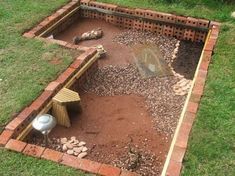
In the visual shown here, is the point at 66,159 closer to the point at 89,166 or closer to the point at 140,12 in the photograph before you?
the point at 89,166

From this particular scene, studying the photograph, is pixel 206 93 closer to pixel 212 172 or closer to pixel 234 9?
pixel 212 172

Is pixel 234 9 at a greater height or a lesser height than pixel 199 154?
greater

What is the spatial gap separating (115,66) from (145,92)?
913 millimetres

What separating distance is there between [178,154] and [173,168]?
215 millimetres

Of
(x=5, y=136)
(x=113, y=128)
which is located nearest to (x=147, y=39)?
(x=113, y=128)

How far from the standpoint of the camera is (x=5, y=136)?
4.41m

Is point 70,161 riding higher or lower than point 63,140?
higher

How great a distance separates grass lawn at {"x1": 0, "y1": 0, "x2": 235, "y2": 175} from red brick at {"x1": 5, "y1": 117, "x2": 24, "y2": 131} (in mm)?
100

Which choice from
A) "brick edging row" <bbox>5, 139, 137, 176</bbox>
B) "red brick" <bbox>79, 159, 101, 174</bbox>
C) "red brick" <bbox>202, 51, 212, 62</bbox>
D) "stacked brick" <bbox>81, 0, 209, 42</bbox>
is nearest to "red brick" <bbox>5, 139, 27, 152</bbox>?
"brick edging row" <bbox>5, 139, 137, 176</bbox>

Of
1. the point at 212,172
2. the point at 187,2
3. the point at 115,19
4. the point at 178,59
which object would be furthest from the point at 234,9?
the point at 212,172

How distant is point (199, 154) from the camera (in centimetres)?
413

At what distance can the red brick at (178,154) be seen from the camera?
4.07m

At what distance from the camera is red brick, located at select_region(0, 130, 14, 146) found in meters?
4.34

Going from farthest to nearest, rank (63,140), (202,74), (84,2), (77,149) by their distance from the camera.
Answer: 1. (84,2)
2. (202,74)
3. (63,140)
4. (77,149)
